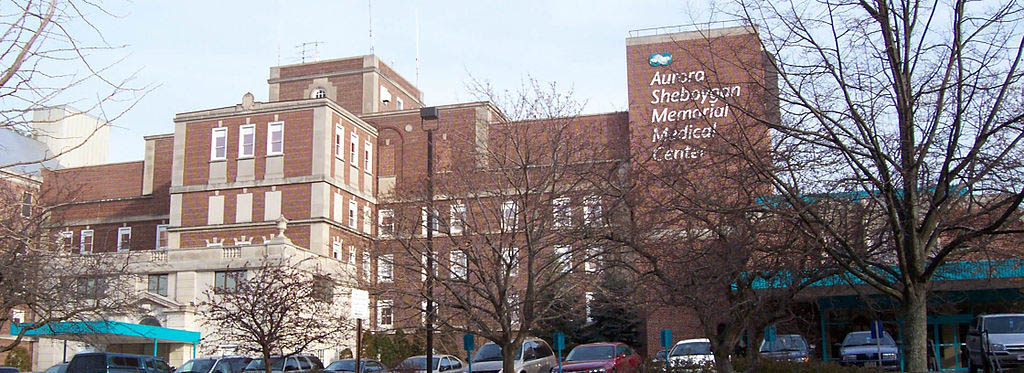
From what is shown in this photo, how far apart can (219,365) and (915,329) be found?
21980 mm

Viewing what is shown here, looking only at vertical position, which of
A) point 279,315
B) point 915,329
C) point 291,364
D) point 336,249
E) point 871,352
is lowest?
point 291,364

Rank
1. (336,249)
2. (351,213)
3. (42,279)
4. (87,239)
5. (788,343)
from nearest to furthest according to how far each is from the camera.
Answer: (42,279), (788,343), (336,249), (351,213), (87,239)

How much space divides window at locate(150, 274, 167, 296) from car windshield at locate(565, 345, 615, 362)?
26.0 m

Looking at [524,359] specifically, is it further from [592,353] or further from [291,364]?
[291,364]

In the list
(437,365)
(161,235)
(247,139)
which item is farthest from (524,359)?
(161,235)

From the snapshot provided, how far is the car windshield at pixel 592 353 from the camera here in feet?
97.8

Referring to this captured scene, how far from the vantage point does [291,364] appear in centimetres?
3170

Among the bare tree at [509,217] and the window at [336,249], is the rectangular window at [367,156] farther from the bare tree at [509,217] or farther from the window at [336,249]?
the bare tree at [509,217]

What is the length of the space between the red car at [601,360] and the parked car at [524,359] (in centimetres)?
138

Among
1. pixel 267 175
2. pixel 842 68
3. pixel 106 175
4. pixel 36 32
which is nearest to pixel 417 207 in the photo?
pixel 842 68

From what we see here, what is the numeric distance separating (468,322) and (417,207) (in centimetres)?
315

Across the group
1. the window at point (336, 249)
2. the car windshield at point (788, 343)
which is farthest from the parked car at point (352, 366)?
the window at point (336, 249)

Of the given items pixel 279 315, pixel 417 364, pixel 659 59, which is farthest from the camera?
pixel 659 59

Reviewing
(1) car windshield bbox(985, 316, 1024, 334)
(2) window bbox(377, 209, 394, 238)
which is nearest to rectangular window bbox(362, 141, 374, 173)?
(2) window bbox(377, 209, 394, 238)
